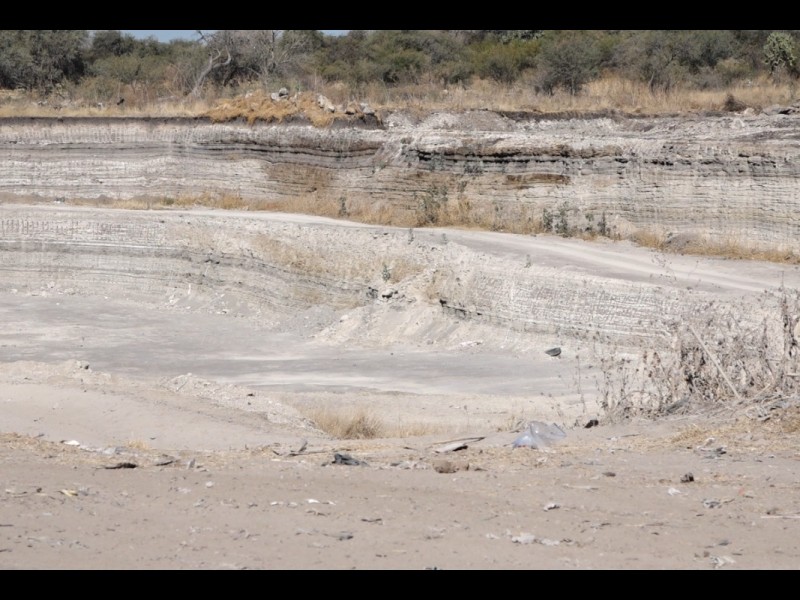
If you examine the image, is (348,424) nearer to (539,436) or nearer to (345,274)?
(539,436)

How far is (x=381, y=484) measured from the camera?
299 inches

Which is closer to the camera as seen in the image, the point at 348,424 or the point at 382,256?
the point at 348,424

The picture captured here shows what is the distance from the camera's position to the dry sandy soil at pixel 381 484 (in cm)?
611

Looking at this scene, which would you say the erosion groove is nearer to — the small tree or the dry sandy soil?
the dry sandy soil

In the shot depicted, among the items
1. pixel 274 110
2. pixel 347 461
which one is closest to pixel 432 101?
pixel 274 110

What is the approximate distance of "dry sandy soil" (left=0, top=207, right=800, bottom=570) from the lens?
611 cm

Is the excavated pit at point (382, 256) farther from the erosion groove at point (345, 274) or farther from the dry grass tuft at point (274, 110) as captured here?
the dry grass tuft at point (274, 110)

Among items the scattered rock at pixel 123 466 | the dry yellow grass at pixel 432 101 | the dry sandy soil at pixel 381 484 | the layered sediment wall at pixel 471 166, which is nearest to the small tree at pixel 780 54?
the dry yellow grass at pixel 432 101

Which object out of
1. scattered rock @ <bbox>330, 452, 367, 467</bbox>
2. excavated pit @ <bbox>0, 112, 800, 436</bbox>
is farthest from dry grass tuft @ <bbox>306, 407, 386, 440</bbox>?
scattered rock @ <bbox>330, 452, 367, 467</bbox>

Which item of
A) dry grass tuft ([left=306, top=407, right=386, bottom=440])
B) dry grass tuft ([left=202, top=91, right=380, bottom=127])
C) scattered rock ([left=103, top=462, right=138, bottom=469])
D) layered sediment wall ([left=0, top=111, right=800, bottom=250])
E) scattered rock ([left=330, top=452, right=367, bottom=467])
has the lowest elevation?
dry grass tuft ([left=306, top=407, right=386, bottom=440])

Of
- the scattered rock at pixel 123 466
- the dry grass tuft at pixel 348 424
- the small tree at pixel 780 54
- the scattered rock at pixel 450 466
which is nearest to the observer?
the scattered rock at pixel 450 466

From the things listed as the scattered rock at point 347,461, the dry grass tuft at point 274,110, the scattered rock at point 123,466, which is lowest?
the scattered rock at point 347,461

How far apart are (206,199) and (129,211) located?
2538 mm

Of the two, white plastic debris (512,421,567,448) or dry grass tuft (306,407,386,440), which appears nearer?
white plastic debris (512,421,567,448)
